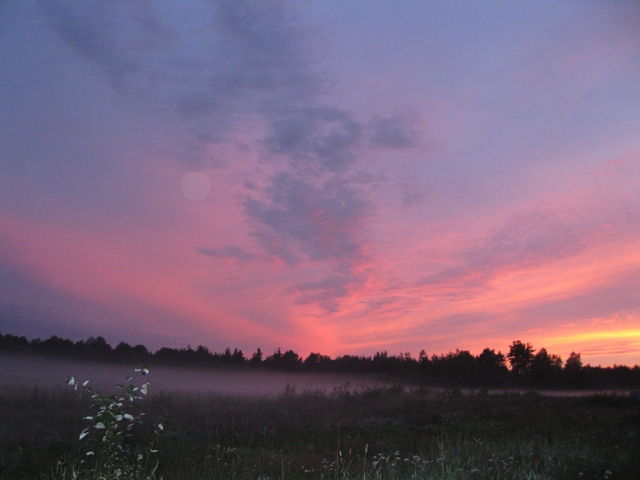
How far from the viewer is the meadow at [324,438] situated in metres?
8.12

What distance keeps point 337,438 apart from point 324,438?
1.94 ft

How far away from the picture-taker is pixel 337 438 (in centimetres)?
1703

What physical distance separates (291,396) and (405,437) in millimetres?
12258

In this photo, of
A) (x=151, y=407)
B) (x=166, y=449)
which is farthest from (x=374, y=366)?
(x=166, y=449)

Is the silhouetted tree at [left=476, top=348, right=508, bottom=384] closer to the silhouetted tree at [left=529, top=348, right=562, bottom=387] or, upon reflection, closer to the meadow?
the silhouetted tree at [left=529, top=348, right=562, bottom=387]

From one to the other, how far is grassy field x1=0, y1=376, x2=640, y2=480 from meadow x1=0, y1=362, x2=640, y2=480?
0.05 m

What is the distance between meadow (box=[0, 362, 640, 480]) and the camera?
8.12 m

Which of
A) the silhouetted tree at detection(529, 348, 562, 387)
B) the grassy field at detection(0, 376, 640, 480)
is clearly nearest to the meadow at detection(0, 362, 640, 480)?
the grassy field at detection(0, 376, 640, 480)

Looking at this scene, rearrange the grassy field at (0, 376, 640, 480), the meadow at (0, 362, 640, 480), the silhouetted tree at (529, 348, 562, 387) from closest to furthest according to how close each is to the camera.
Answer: the meadow at (0, 362, 640, 480) → the grassy field at (0, 376, 640, 480) → the silhouetted tree at (529, 348, 562, 387)

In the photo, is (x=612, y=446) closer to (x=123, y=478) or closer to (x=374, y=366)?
(x=123, y=478)

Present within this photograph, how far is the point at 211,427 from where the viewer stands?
17562 millimetres

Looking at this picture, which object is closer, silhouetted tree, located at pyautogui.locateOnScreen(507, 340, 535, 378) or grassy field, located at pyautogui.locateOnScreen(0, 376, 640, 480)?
grassy field, located at pyautogui.locateOnScreen(0, 376, 640, 480)

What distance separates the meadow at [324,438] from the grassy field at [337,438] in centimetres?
5

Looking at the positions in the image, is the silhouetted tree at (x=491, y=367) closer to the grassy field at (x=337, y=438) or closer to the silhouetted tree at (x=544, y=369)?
the silhouetted tree at (x=544, y=369)
